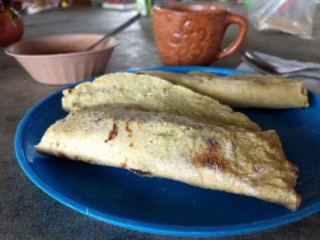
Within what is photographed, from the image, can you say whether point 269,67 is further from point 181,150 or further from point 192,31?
point 181,150

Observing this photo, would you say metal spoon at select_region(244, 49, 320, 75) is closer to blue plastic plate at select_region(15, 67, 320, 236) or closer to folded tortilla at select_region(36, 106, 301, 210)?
blue plastic plate at select_region(15, 67, 320, 236)

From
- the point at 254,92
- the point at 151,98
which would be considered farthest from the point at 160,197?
the point at 254,92

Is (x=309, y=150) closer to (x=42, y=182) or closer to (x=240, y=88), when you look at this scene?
(x=240, y=88)

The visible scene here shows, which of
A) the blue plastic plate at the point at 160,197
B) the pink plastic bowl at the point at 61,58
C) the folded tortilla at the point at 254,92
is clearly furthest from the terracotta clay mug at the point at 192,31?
the blue plastic plate at the point at 160,197

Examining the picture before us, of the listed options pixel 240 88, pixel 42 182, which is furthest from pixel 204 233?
pixel 240 88

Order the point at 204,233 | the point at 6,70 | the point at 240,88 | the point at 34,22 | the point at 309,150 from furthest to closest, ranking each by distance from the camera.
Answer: the point at 34,22 → the point at 6,70 → the point at 240,88 → the point at 309,150 → the point at 204,233

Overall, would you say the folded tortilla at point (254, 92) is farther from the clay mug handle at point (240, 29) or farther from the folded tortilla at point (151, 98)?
the clay mug handle at point (240, 29)

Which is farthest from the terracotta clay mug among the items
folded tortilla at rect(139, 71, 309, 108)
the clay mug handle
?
folded tortilla at rect(139, 71, 309, 108)

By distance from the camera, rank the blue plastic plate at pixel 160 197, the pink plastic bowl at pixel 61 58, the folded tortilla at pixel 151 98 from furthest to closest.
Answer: the pink plastic bowl at pixel 61 58, the folded tortilla at pixel 151 98, the blue plastic plate at pixel 160 197
